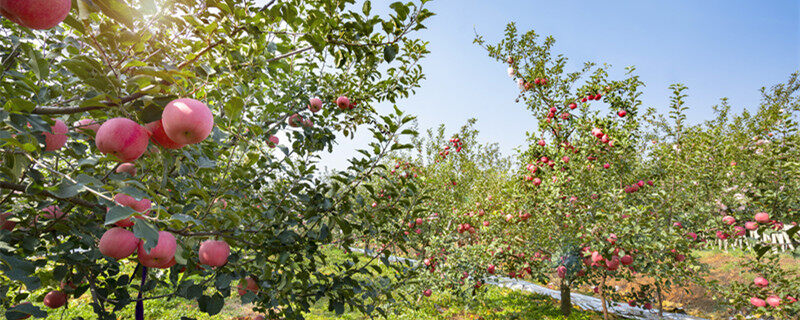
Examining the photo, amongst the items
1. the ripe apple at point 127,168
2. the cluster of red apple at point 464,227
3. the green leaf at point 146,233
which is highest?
Answer: the ripe apple at point 127,168

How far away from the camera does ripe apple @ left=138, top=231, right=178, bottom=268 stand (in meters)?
1.20

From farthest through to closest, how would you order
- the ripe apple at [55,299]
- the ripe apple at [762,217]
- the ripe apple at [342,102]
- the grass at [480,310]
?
the grass at [480,310]
the ripe apple at [762,217]
the ripe apple at [342,102]
the ripe apple at [55,299]

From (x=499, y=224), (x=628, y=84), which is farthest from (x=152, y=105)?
(x=628, y=84)

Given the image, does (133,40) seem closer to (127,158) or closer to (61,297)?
(127,158)

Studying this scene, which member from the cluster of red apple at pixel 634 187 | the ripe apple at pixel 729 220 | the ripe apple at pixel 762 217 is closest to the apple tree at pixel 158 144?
the ripe apple at pixel 762 217

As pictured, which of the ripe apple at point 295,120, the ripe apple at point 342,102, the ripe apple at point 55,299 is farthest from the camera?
the ripe apple at point 342,102

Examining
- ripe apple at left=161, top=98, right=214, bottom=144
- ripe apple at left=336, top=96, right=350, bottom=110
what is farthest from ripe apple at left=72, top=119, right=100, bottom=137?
ripe apple at left=336, top=96, right=350, bottom=110

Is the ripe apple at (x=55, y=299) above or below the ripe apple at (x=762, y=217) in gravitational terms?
below

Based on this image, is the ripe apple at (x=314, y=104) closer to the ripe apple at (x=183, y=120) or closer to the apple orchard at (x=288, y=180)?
the apple orchard at (x=288, y=180)

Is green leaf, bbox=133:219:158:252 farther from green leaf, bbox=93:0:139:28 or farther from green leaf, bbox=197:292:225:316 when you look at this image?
green leaf, bbox=197:292:225:316

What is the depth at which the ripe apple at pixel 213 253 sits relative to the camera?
166 cm

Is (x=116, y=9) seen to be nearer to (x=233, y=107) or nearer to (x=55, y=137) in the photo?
(x=233, y=107)

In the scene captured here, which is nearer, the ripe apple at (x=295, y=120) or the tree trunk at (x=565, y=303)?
the ripe apple at (x=295, y=120)

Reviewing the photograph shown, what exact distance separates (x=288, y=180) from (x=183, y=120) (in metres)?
1.71
